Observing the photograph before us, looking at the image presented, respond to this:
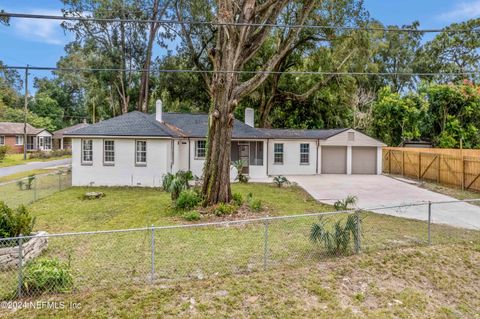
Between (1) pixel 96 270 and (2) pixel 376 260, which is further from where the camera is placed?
(2) pixel 376 260

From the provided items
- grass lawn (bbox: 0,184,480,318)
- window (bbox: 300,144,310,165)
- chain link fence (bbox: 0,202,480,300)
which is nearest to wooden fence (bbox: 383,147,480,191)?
window (bbox: 300,144,310,165)

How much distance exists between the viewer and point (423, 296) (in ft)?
17.5

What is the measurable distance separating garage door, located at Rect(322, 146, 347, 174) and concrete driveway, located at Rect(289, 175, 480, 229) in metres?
1.30

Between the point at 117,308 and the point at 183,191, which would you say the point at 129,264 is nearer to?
the point at 117,308

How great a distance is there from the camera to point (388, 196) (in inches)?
559

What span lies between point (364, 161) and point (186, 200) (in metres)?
15.9

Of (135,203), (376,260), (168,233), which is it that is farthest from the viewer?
(135,203)

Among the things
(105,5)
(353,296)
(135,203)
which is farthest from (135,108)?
(353,296)

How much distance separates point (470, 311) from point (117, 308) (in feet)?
18.0

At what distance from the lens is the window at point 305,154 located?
21.8 meters

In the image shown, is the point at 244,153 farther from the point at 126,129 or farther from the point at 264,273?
the point at 264,273

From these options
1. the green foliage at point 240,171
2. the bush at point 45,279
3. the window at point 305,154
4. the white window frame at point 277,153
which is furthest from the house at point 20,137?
the bush at point 45,279

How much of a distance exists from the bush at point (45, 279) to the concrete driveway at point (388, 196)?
6.31 m

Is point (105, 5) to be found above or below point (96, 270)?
above
